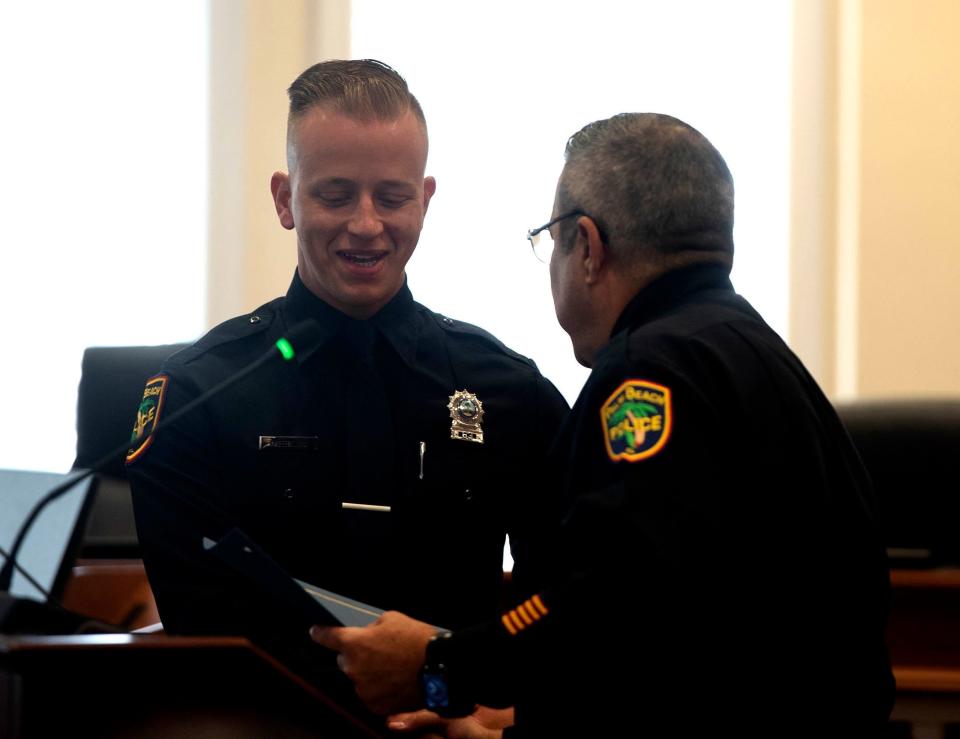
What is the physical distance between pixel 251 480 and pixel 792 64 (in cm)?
299

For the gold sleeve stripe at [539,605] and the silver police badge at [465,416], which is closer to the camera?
the gold sleeve stripe at [539,605]

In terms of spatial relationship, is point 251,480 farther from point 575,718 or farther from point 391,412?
point 575,718

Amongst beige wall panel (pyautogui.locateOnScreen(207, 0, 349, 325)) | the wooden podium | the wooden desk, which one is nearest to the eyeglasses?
the wooden podium

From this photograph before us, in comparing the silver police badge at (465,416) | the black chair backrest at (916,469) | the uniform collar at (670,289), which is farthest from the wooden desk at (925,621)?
the uniform collar at (670,289)

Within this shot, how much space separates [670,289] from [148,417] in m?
0.76

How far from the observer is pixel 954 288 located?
410 centimetres

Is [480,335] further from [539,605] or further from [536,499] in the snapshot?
[539,605]

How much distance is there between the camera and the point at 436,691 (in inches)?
59.8

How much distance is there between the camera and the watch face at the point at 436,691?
1.51 metres

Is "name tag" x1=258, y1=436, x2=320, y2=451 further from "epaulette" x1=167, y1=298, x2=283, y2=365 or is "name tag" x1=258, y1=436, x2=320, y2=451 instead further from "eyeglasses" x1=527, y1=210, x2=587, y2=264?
"eyeglasses" x1=527, y1=210, x2=587, y2=264

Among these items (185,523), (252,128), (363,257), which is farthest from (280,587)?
(252,128)

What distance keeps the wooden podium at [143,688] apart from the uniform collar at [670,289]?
619mm

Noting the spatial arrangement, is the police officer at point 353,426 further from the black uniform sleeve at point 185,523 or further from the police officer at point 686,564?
the police officer at point 686,564

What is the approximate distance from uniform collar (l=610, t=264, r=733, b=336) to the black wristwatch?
18.1 inches
